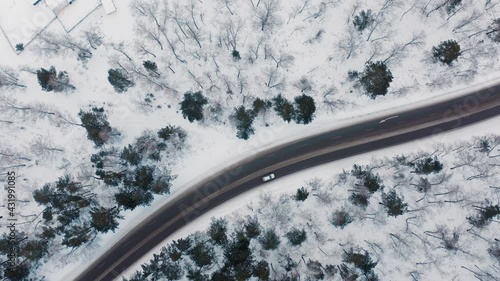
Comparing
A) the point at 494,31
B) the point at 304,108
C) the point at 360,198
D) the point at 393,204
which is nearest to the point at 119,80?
the point at 304,108

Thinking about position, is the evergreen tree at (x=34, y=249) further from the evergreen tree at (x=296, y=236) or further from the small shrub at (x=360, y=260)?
the small shrub at (x=360, y=260)

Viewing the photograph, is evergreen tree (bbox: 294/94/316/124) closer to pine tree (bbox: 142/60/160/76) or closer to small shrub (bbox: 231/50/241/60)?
small shrub (bbox: 231/50/241/60)

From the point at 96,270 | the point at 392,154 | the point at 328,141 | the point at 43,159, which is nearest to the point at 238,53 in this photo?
the point at 328,141

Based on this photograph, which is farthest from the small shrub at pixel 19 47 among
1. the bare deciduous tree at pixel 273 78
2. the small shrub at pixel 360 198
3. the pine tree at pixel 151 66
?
the small shrub at pixel 360 198

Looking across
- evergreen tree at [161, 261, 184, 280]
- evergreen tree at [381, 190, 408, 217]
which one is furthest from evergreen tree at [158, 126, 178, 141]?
evergreen tree at [381, 190, 408, 217]

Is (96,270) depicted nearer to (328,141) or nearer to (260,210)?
(260,210)
